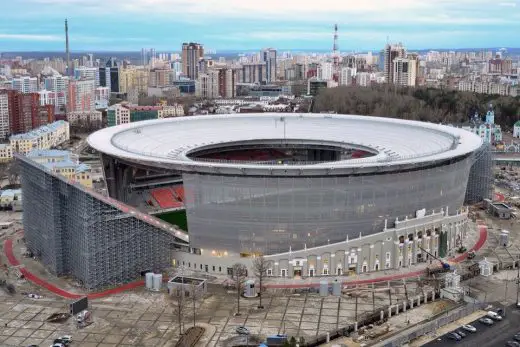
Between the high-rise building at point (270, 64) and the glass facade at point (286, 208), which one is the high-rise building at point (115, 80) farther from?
the glass facade at point (286, 208)

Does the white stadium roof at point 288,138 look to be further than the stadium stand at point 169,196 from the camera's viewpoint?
No

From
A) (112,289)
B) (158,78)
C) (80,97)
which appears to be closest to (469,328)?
(112,289)

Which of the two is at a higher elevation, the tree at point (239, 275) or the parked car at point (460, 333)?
the tree at point (239, 275)

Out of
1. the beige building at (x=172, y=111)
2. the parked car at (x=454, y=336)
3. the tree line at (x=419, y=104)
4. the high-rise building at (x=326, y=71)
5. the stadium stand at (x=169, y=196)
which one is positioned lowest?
the parked car at (x=454, y=336)

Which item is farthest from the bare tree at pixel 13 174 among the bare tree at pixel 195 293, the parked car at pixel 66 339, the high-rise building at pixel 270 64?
the high-rise building at pixel 270 64

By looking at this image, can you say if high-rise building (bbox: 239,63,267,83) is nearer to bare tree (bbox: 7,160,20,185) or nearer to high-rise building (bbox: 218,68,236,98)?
high-rise building (bbox: 218,68,236,98)

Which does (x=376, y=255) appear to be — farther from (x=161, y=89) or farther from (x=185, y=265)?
(x=161, y=89)
